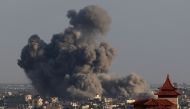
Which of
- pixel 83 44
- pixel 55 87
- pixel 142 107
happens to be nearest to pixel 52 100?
pixel 55 87

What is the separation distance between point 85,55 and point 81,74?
18.0ft

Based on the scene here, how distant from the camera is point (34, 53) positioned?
6900 inches

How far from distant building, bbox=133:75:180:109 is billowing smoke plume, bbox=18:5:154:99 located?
9349 cm

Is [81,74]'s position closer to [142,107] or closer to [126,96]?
[126,96]

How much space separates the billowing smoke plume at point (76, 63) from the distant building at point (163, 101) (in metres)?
93.5

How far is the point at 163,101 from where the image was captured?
6988 centimetres

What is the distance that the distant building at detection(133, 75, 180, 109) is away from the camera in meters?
68.3

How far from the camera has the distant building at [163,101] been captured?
2689 inches

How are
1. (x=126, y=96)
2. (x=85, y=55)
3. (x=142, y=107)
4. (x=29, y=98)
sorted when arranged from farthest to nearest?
(x=29, y=98)
(x=126, y=96)
(x=85, y=55)
(x=142, y=107)

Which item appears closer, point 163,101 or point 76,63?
point 163,101

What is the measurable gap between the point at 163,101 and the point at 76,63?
328ft

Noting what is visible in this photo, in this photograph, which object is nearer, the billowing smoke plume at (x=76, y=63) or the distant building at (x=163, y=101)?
the distant building at (x=163, y=101)

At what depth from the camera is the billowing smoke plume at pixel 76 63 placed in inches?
6683

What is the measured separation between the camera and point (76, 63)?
169500 mm
